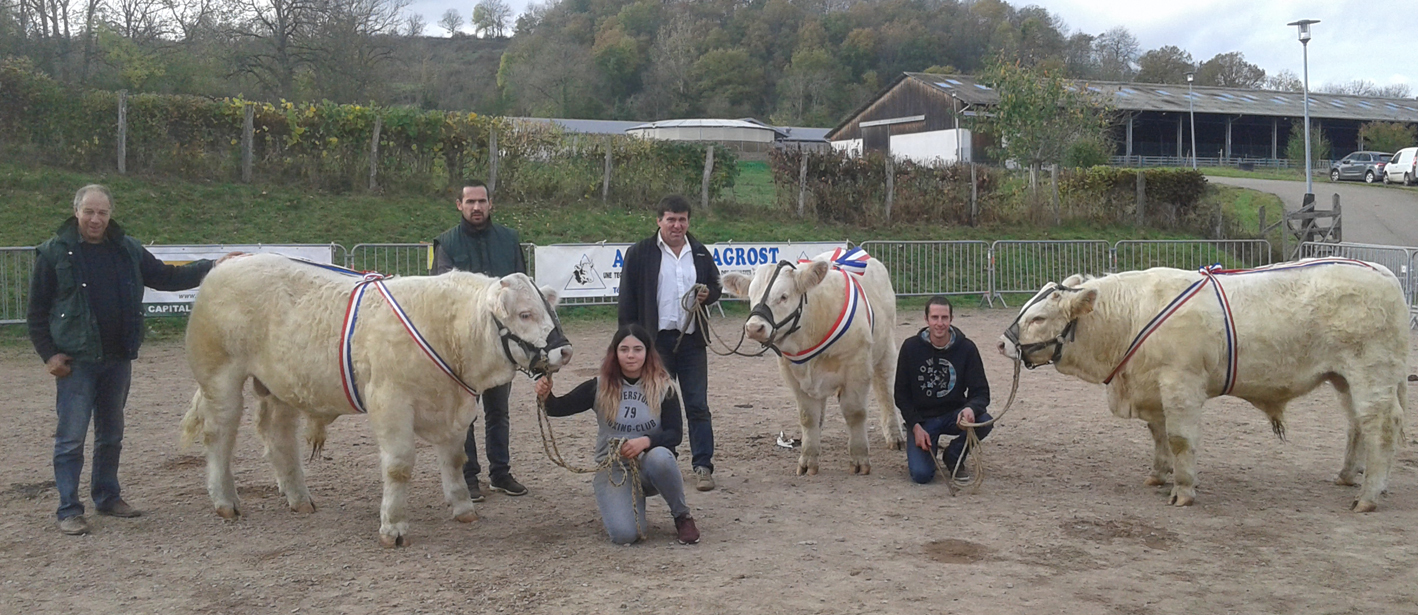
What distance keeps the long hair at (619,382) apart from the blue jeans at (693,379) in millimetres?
1041

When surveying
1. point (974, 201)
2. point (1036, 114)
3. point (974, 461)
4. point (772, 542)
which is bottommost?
point (772, 542)

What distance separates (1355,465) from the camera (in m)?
6.78

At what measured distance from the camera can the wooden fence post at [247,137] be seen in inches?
758

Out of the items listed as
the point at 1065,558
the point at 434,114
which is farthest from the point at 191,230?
the point at 1065,558

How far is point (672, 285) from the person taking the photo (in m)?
6.80

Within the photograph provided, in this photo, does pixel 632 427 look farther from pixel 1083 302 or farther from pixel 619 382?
pixel 1083 302

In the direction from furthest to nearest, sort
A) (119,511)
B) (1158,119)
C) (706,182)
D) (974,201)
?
(1158,119) → (974,201) → (706,182) → (119,511)

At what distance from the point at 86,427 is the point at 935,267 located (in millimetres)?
15223

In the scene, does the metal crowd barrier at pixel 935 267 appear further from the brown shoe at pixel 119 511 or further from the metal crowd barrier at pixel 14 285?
the brown shoe at pixel 119 511

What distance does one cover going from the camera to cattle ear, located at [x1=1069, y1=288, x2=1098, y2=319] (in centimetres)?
645

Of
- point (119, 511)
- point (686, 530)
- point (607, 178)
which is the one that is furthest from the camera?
point (607, 178)

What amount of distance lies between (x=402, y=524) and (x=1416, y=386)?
404 inches

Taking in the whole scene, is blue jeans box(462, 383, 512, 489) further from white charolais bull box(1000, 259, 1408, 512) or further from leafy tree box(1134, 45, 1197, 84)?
leafy tree box(1134, 45, 1197, 84)

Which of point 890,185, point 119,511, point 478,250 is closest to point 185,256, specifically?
point 119,511
